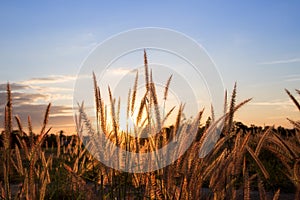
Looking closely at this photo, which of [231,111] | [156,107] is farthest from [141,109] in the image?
[231,111]

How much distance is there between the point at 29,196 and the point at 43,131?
37 centimetres

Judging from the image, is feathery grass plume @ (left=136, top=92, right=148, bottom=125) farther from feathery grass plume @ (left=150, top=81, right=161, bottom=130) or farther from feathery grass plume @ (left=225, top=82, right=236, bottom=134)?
feathery grass plume @ (left=225, top=82, right=236, bottom=134)

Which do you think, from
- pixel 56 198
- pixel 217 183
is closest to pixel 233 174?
pixel 217 183

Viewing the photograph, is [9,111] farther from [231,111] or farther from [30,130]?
[231,111]

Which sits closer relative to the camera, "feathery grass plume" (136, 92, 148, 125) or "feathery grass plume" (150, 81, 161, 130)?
"feathery grass plume" (150, 81, 161, 130)

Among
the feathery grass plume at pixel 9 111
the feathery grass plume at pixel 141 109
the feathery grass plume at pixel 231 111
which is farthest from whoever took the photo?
the feathery grass plume at pixel 141 109

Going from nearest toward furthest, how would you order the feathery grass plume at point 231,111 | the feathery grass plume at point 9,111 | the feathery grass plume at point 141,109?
the feathery grass plume at point 231,111 → the feathery grass plume at point 9,111 → the feathery grass plume at point 141,109

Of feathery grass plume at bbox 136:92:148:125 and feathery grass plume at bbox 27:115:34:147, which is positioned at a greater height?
feathery grass plume at bbox 136:92:148:125

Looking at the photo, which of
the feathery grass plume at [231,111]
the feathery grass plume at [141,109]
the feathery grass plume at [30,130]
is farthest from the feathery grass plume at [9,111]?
→ the feathery grass plume at [231,111]

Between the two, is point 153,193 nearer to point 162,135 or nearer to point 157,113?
point 162,135

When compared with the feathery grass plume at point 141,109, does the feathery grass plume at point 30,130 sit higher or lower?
lower

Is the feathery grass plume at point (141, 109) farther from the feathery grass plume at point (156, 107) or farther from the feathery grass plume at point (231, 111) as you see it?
the feathery grass plume at point (231, 111)

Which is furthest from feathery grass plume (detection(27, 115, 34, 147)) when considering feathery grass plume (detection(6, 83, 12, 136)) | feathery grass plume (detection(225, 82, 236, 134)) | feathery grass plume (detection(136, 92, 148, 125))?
feathery grass plume (detection(225, 82, 236, 134))

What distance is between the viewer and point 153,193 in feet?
6.81
